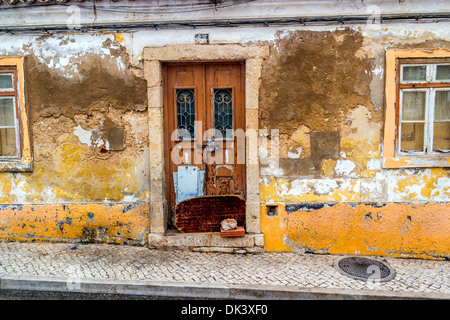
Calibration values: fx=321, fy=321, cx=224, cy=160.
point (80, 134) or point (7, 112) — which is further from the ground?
point (7, 112)

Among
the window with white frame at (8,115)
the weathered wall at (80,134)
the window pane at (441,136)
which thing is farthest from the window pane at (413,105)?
the window with white frame at (8,115)

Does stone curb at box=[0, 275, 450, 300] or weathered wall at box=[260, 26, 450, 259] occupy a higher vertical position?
weathered wall at box=[260, 26, 450, 259]

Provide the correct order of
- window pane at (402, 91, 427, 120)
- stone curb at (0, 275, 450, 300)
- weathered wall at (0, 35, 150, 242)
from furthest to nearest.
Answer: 1. weathered wall at (0, 35, 150, 242)
2. window pane at (402, 91, 427, 120)
3. stone curb at (0, 275, 450, 300)

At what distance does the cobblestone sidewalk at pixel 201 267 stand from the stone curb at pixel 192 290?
88 millimetres

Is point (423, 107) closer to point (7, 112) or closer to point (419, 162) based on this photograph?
point (419, 162)

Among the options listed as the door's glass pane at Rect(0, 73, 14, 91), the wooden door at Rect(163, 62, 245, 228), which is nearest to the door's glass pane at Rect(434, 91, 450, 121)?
the wooden door at Rect(163, 62, 245, 228)

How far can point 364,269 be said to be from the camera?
448 centimetres

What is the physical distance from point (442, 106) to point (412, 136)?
0.61m

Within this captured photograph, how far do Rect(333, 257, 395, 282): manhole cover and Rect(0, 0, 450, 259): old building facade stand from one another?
232mm

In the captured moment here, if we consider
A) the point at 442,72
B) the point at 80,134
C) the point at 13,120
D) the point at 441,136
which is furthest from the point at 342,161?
the point at 13,120

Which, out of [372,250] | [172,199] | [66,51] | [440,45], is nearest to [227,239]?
[172,199]

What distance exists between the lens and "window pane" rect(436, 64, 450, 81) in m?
4.78

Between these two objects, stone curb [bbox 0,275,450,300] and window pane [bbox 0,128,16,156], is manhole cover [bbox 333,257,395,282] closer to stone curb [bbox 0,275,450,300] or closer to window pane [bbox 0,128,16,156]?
stone curb [bbox 0,275,450,300]

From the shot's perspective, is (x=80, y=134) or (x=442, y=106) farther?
(x=80, y=134)
